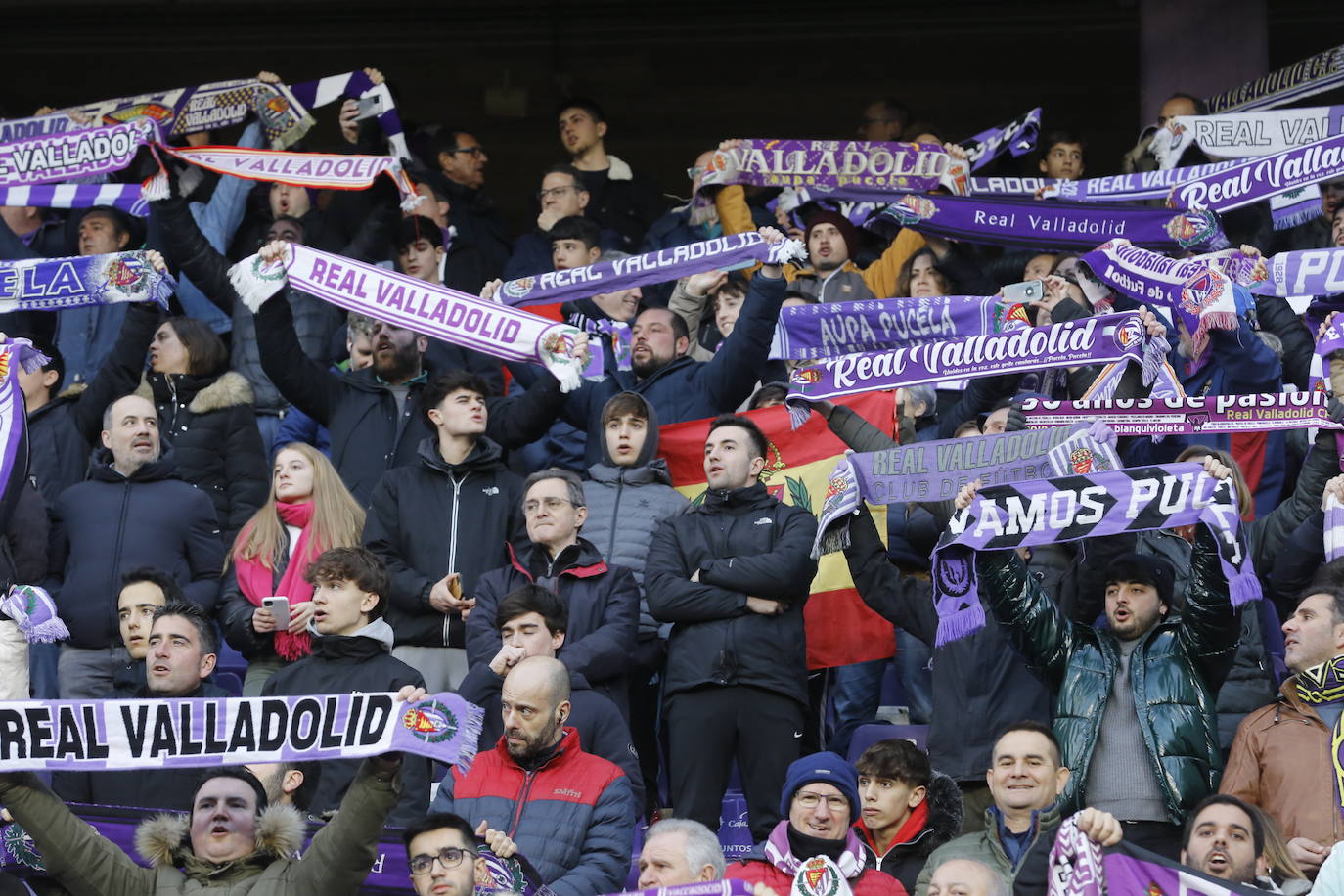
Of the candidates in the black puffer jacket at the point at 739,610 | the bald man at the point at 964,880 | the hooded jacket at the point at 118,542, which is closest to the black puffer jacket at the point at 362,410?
the hooded jacket at the point at 118,542

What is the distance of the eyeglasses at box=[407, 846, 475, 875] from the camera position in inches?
265

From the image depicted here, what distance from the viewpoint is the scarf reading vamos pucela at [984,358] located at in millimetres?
9188

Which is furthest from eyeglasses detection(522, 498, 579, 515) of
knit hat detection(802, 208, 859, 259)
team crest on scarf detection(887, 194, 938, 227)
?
knit hat detection(802, 208, 859, 259)

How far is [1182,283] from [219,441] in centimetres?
439

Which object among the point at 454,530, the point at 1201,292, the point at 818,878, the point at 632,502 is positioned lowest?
the point at 818,878

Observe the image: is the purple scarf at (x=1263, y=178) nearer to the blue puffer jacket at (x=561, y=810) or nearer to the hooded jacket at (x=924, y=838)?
the hooded jacket at (x=924, y=838)

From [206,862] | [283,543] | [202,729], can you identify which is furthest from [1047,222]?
[206,862]

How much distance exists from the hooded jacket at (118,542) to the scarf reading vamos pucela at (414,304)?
112 cm

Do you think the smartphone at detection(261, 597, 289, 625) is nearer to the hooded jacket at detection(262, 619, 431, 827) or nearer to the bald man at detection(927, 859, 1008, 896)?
the hooded jacket at detection(262, 619, 431, 827)

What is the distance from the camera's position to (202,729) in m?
6.73

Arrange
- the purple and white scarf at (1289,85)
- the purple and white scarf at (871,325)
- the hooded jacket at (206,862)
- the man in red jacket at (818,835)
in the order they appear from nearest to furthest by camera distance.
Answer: the hooded jacket at (206,862) < the man in red jacket at (818,835) < the purple and white scarf at (871,325) < the purple and white scarf at (1289,85)

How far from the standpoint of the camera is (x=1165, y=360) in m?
9.38

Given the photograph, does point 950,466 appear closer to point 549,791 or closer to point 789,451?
point 789,451

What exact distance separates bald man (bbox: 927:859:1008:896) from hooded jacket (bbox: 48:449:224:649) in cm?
369
